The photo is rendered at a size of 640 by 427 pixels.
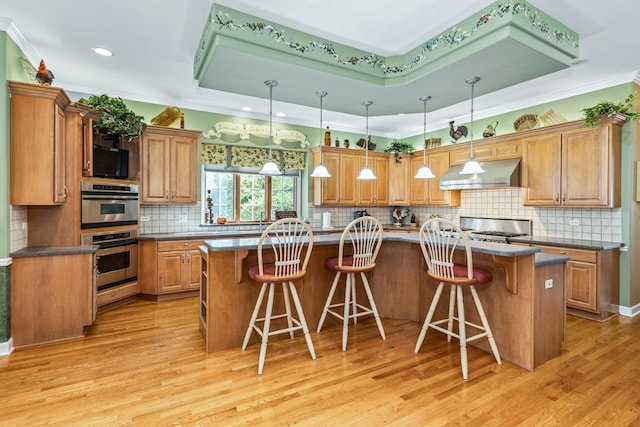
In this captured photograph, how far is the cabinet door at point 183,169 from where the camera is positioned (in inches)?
183

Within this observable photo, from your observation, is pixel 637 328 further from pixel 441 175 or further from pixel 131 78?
pixel 131 78

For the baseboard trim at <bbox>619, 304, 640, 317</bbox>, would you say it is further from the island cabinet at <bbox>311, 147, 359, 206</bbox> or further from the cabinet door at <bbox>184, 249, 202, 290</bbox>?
the cabinet door at <bbox>184, 249, 202, 290</bbox>

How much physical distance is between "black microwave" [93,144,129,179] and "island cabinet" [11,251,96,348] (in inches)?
45.4

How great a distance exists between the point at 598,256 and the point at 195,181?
16.8 feet

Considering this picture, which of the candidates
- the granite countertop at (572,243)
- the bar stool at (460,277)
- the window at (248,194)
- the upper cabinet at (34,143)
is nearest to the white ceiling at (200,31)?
the upper cabinet at (34,143)

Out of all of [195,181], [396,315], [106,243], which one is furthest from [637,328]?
[106,243]

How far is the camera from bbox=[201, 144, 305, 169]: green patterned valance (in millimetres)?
5121

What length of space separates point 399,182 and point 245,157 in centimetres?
301

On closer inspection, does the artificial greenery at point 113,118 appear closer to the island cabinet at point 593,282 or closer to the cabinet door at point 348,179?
the cabinet door at point 348,179

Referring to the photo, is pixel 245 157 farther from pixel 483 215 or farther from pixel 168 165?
pixel 483 215

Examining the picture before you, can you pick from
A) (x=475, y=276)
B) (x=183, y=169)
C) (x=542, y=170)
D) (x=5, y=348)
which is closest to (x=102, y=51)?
(x=183, y=169)

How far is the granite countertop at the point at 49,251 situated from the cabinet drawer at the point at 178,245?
3.44 feet

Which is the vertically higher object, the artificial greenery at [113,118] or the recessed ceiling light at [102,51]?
the recessed ceiling light at [102,51]

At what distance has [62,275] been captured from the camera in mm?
3072
